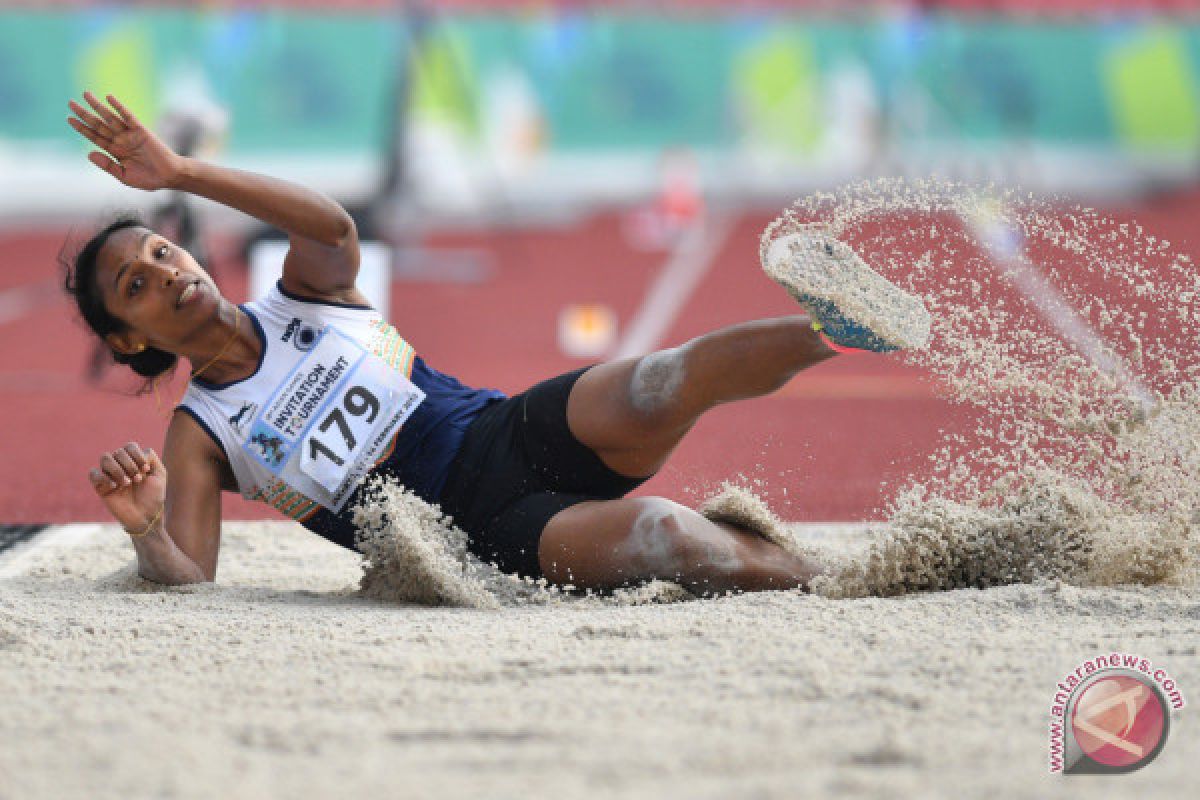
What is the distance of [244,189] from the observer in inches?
114

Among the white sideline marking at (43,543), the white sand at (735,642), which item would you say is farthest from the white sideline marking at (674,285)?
the white sand at (735,642)

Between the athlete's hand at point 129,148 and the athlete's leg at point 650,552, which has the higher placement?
the athlete's hand at point 129,148

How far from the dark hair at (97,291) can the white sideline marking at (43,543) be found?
605 millimetres

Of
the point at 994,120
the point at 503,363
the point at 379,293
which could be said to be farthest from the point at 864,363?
the point at 994,120

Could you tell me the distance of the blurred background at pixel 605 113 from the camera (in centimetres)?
1295

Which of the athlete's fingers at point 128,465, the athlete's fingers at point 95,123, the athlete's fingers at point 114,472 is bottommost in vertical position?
the athlete's fingers at point 114,472

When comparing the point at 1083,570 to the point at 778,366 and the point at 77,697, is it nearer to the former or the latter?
the point at 778,366

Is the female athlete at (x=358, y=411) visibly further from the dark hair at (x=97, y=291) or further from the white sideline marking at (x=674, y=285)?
the white sideline marking at (x=674, y=285)

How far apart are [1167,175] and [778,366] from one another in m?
13.5

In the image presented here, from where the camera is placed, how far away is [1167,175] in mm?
14977

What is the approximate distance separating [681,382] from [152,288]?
43.0 inches

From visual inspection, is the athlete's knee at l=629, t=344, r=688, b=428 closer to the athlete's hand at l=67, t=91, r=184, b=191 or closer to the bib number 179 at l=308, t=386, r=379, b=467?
the bib number 179 at l=308, t=386, r=379, b=467

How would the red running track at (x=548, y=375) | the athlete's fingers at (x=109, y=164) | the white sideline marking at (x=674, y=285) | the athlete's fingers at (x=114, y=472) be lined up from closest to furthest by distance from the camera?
the athlete's fingers at (x=109, y=164) < the athlete's fingers at (x=114, y=472) < the red running track at (x=548, y=375) < the white sideline marking at (x=674, y=285)

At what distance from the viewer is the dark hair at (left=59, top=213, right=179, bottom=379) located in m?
3.07
